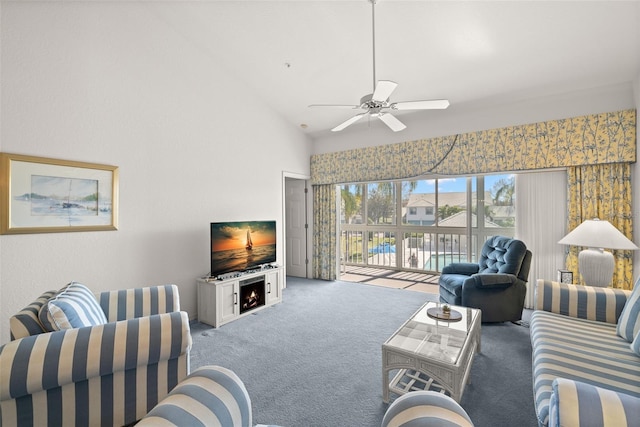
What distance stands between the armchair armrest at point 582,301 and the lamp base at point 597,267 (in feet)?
2.83

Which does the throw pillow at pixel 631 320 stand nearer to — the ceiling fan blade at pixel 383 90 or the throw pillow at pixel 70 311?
the ceiling fan blade at pixel 383 90

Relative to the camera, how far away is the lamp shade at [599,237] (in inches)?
106

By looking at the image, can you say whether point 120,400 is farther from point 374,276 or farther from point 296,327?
point 374,276

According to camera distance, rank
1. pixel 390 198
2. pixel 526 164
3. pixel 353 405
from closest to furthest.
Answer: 1. pixel 353 405
2. pixel 526 164
3. pixel 390 198

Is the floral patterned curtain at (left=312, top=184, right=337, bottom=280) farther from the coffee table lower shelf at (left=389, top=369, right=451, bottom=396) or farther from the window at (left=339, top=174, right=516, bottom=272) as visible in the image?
the coffee table lower shelf at (left=389, top=369, right=451, bottom=396)

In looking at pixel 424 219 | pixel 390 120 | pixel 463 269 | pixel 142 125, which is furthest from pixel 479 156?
pixel 142 125

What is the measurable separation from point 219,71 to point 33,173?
2.37 metres

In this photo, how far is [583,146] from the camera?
130 inches

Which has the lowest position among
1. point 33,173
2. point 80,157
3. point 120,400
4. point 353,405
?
point 353,405

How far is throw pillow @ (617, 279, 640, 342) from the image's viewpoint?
1.73 metres

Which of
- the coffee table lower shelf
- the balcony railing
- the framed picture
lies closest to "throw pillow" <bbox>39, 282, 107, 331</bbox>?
the framed picture

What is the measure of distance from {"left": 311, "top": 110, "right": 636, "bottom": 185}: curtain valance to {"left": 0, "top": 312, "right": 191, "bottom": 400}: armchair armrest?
3.93 m

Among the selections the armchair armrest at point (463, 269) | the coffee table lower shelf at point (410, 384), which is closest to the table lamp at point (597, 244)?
the armchair armrest at point (463, 269)

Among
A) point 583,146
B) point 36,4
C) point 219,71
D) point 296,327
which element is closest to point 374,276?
point 296,327
